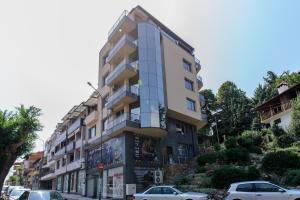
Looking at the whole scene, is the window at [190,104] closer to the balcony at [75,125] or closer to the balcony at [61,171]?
the balcony at [75,125]

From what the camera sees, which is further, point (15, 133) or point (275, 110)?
point (275, 110)

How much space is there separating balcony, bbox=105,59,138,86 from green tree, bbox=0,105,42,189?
9381 millimetres

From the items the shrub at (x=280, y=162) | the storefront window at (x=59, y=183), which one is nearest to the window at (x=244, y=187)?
the shrub at (x=280, y=162)

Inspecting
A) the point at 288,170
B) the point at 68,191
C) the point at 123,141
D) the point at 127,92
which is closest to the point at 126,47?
the point at 127,92

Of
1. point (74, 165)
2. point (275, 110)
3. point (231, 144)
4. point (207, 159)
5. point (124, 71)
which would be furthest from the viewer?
point (275, 110)

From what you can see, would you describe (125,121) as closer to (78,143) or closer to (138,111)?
(138,111)

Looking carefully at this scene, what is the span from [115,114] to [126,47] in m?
8.04

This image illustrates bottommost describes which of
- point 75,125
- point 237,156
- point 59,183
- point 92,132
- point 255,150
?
point 59,183

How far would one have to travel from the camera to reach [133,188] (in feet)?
94.4

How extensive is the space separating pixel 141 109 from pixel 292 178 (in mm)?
15351

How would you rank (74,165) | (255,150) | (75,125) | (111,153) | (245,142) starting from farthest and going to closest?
1. (75,125)
2. (74,165)
3. (245,142)
4. (255,150)
5. (111,153)

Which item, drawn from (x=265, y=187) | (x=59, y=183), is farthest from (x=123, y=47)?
(x=59, y=183)

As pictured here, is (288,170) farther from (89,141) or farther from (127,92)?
(89,141)

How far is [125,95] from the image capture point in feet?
101
